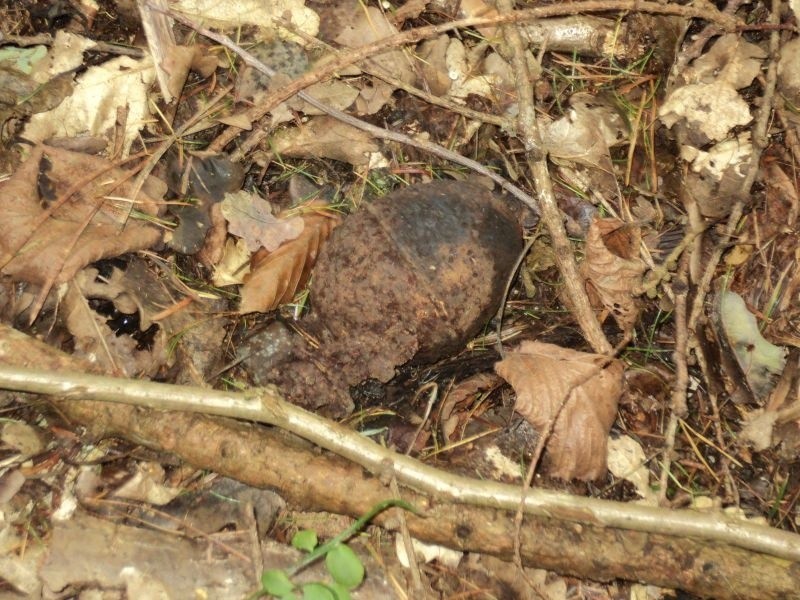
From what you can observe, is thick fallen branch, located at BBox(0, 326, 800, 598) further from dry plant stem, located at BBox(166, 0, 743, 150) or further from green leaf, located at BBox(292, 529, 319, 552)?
dry plant stem, located at BBox(166, 0, 743, 150)

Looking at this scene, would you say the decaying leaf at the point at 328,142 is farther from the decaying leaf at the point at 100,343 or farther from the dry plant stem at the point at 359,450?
the dry plant stem at the point at 359,450

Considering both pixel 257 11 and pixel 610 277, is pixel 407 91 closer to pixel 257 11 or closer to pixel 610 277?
pixel 257 11

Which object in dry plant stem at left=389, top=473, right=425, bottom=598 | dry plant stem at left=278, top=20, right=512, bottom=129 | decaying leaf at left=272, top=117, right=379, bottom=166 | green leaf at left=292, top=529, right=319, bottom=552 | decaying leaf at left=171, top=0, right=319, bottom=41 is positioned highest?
decaying leaf at left=171, top=0, right=319, bottom=41

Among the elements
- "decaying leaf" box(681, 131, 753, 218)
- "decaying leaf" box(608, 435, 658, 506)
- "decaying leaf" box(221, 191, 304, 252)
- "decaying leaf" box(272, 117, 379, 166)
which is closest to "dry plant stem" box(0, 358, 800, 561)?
"decaying leaf" box(608, 435, 658, 506)

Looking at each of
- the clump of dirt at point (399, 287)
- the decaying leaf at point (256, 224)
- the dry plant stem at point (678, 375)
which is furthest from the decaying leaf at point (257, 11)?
the dry plant stem at point (678, 375)

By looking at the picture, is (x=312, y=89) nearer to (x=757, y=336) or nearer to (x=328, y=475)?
(x=328, y=475)

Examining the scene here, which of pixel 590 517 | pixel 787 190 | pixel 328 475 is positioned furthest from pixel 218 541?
pixel 787 190
